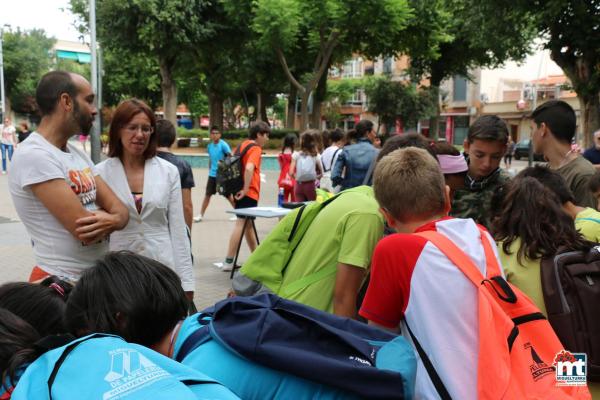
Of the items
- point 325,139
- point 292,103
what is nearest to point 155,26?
point 292,103

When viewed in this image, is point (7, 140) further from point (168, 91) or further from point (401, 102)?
point (401, 102)

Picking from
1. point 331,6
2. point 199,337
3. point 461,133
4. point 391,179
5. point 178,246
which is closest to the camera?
point 199,337

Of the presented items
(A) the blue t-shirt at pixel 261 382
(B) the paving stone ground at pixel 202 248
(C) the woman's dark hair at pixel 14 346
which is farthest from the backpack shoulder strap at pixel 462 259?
(B) the paving stone ground at pixel 202 248

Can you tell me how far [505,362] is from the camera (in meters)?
1.52

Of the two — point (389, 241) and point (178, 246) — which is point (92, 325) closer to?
point (389, 241)

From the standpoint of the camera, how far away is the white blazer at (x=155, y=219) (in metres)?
3.11

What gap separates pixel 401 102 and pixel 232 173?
31.2 m

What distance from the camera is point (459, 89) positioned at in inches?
2035

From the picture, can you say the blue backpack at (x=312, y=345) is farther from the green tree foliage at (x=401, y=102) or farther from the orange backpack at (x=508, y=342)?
the green tree foliage at (x=401, y=102)

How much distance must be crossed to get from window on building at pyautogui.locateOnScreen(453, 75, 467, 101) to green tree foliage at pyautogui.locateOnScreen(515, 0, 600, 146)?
38161mm

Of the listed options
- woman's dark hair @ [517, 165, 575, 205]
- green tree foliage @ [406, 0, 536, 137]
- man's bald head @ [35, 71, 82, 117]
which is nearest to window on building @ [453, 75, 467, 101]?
green tree foliage @ [406, 0, 536, 137]

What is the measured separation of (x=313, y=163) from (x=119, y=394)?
7.67 metres

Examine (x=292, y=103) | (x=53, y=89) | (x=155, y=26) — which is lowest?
(x=53, y=89)

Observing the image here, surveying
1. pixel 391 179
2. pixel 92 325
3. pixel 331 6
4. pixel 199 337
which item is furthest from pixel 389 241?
pixel 331 6
